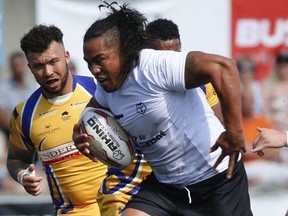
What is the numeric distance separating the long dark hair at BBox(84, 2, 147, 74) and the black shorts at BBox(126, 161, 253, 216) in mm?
854

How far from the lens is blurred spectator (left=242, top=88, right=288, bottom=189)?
1059cm

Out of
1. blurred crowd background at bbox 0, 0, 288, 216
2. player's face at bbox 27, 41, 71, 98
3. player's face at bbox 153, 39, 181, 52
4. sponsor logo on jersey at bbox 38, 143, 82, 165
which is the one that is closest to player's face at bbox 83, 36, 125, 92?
player's face at bbox 27, 41, 71, 98

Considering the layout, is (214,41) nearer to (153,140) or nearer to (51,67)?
(51,67)

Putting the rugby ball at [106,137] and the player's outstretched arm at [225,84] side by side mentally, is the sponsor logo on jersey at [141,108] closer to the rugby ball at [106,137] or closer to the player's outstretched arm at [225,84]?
the rugby ball at [106,137]

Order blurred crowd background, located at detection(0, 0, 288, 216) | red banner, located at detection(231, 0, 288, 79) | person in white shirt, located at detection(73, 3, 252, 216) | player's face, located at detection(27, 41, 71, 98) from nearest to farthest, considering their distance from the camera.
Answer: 1. person in white shirt, located at detection(73, 3, 252, 216)
2. player's face, located at detection(27, 41, 71, 98)
3. blurred crowd background, located at detection(0, 0, 288, 216)
4. red banner, located at detection(231, 0, 288, 79)

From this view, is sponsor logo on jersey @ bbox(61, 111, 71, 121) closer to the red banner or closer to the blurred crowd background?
the blurred crowd background

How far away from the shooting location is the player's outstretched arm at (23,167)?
6969mm

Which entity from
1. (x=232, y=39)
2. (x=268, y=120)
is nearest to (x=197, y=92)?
(x=268, y=120)

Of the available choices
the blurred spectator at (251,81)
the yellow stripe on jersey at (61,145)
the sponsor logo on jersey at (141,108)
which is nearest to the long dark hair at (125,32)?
the sponsor logo on jersey at (141,108)

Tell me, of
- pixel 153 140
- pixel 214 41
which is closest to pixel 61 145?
pixel 153 140

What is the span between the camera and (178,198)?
635 cm

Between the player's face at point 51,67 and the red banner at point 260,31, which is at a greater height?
the player's face at point 51,67

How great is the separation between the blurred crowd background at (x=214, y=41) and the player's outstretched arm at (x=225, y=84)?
517 cm

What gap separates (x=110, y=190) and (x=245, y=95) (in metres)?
4.68
